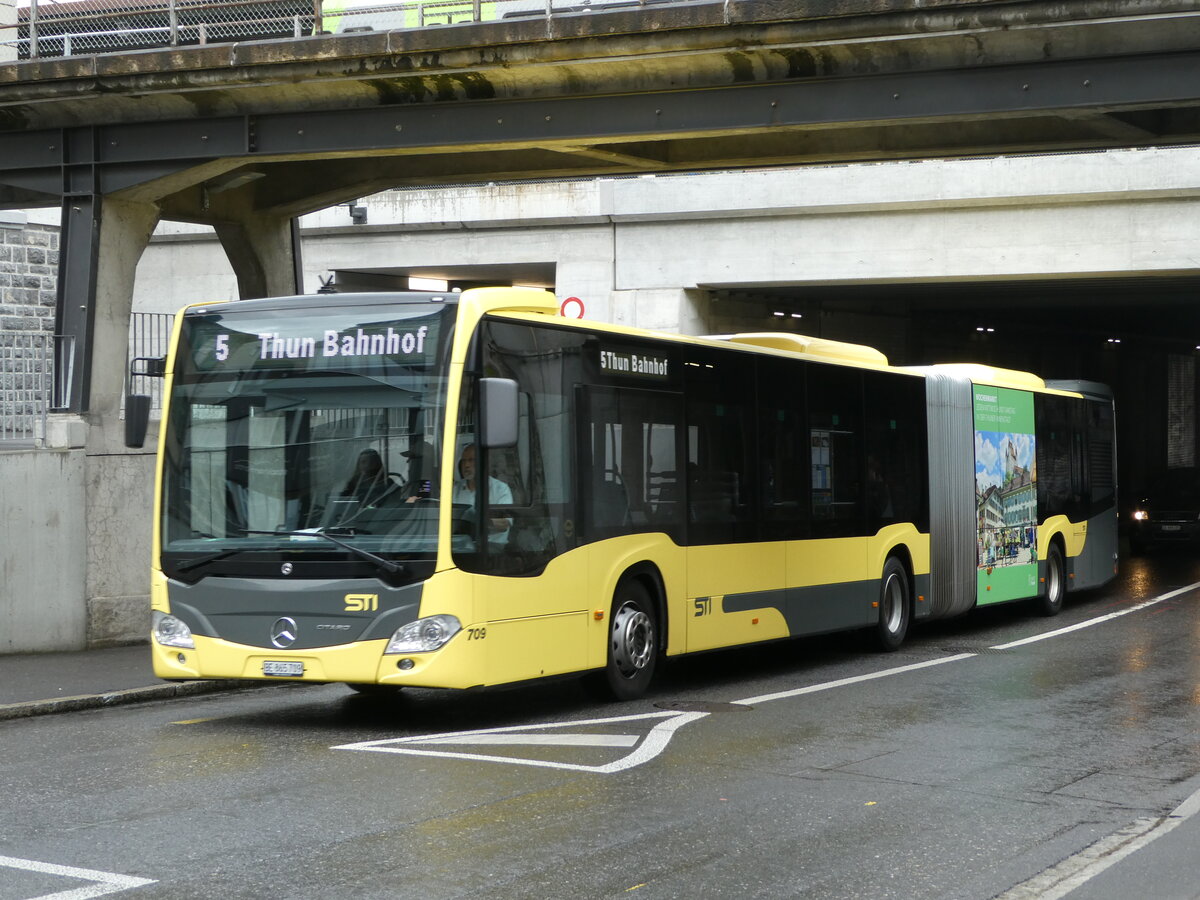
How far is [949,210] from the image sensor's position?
2662 cm

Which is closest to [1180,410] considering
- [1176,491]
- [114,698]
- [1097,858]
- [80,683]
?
[1176,491]

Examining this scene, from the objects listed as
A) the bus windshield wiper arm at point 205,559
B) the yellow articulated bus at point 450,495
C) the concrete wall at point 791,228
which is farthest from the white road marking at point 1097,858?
the concrete wall at point 791,228

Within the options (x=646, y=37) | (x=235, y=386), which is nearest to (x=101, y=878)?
(x=235, y=386)

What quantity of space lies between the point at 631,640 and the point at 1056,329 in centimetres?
3330

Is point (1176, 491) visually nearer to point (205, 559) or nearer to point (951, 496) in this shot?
point (951, 496)

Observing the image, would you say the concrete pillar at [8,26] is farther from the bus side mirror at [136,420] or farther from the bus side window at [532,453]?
the bus side window at [532,453]

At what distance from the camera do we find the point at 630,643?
1205 centimetres

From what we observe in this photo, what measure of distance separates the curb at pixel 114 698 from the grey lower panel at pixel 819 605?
4364mm

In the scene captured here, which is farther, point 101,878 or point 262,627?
point 262,627

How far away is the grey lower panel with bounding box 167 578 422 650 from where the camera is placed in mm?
10336

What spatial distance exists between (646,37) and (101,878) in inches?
396

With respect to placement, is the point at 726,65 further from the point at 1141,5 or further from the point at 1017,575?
the point at 1017,575

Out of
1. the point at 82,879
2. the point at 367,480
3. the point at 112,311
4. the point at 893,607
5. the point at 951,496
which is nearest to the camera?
the point at 82,879

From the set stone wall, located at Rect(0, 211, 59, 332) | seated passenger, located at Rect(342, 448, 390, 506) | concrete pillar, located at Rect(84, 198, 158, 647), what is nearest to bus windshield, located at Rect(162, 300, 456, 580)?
seated passenger, located at Rect(342, 448, 390, 506)
